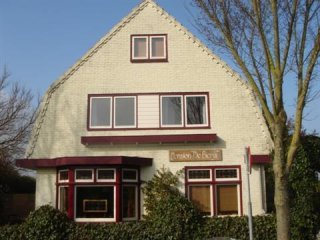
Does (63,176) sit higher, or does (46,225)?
(63,176)

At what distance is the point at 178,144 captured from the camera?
18.8 meters

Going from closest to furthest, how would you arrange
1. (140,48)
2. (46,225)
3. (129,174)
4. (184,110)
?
(46,225) → (129,174) → (184,110) → (140,48)

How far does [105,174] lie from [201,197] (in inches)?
155

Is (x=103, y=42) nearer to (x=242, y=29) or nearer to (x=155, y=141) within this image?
(x=155, y=141)

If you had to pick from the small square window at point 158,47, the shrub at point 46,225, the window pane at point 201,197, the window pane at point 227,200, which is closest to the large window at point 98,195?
the shrub at point 46,225

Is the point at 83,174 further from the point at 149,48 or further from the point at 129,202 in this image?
the point at 149,48

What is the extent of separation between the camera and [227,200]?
18531mm

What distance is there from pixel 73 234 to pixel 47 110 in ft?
18.4

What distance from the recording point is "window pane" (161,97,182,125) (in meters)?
19.0

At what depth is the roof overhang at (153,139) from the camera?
725 inches

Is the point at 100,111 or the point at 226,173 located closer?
the point at 226,173

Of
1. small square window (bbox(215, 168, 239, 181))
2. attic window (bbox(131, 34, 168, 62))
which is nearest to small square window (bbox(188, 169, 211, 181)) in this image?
small square window (bbox(215, 168, 239, 181))

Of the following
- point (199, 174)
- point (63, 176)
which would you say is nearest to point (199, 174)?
point (199, 174)

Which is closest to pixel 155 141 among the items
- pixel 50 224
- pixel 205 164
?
pixel 205 164
